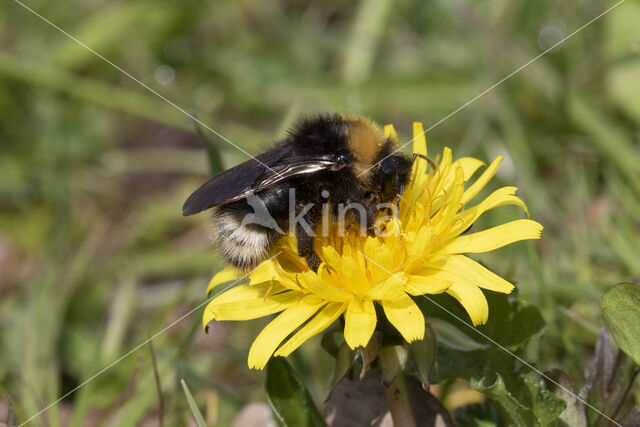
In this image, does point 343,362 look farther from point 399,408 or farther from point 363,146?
point 363,146

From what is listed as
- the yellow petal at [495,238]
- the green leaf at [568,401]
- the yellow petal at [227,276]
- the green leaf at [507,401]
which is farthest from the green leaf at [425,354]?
the yellow petal at [227,276]

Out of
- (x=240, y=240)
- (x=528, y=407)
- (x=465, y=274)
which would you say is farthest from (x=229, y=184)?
(x=528, y=407)

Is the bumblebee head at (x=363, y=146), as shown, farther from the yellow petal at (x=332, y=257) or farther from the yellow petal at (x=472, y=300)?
the yellow petal at (x=472, y=300)

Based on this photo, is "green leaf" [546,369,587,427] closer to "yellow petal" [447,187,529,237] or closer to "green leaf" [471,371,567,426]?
"green leaf" [471,371,567,426]

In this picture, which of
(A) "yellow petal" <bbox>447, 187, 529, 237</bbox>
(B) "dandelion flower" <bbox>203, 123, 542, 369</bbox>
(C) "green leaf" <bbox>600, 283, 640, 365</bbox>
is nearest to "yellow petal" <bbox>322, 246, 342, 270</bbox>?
(B) "dandelion flower" <bbox>203, 123, 542, 369</bbox>

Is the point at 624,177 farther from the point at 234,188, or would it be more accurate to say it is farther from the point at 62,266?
the point at 62,266
